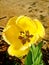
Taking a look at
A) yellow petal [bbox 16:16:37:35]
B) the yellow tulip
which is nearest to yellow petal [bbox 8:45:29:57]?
the yellow tulip

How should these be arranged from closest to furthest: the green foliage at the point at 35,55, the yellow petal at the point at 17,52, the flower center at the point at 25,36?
1. the green foliage at the point at 35,55
2. the yellow petal at the point at 17,52
3. the flower center at the point at 25,36

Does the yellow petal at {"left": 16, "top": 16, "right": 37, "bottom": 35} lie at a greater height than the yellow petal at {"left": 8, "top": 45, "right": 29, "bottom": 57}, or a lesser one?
greater

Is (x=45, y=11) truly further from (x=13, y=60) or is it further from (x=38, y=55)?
(x=38, y=55)

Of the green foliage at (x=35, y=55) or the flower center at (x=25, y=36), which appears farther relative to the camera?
the flower center at (x=25, y=36)

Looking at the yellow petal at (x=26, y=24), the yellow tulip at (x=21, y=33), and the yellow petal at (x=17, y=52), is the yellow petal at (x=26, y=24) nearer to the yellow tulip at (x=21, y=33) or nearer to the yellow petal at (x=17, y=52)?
the yellow tulip at (x=21, y=33)

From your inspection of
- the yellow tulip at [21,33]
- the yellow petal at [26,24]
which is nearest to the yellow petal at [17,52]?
the yellow tulip at [21,33]

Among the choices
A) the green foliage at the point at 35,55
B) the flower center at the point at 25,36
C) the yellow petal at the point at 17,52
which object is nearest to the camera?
the green foliage at the point at 35,55

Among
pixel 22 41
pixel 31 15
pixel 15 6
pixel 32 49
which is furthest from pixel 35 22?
pixel 15 6

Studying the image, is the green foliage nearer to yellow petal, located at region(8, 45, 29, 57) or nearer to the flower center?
yellow petal, located at region(8, 45, 29, 57)

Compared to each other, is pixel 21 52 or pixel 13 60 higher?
pixel 21 52
